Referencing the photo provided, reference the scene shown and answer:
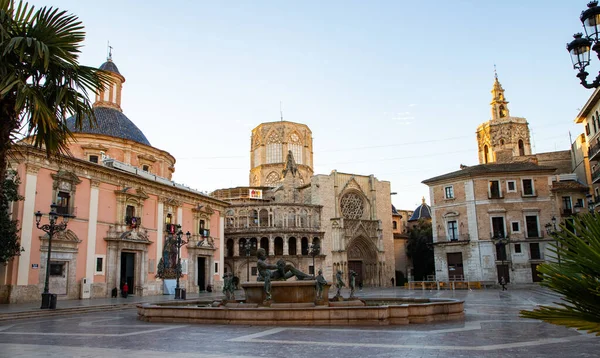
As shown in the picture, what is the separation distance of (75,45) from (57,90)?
0.79 m

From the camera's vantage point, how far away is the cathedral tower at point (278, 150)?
227ft

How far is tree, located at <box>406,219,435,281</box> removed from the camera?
193 ft

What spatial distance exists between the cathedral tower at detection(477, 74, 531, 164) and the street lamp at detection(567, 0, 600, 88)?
69088 millimetres

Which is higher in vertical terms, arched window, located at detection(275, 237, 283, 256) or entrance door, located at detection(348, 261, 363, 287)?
arched window, located at detection(275, 237, 283, 256)

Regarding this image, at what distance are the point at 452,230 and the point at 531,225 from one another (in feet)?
22.9

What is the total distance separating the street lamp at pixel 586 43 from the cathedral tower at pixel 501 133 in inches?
2720

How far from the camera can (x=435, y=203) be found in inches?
1852

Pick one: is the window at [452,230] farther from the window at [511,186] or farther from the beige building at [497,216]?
the window at [511,186]

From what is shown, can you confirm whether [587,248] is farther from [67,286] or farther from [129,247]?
[129,247]

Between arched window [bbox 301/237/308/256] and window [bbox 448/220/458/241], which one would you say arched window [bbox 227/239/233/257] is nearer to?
arched window [bbox 301/237/308/256]

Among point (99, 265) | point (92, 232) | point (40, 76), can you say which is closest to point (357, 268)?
point (99, 265)

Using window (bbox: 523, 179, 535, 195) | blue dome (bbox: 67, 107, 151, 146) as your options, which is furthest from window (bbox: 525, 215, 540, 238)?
blue dome (bbox: 67, 107, 151, 146)

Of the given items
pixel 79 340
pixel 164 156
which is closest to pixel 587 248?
pixel 79 340

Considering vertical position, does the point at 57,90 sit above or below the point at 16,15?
below
